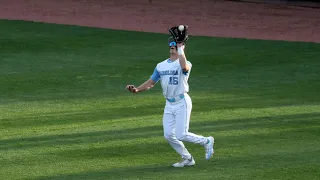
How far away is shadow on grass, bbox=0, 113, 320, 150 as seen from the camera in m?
13.9

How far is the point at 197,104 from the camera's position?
17734 millimetres

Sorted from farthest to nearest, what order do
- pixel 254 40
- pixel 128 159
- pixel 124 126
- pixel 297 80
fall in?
pixel 254 40 < pixel 297 80 < pixel 124 126 < pixel 128 159

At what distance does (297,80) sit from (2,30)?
39.1 ft

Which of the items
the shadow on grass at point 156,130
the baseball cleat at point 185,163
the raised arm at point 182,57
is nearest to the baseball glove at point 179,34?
the raised arm at point 182,57

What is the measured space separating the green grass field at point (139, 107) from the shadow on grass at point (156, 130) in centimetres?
2

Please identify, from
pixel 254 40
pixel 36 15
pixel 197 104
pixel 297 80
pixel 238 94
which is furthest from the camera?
pixel 36 15

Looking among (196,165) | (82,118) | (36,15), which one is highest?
(36,15)

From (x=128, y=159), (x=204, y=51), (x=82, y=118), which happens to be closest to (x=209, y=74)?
(x=204, y=51)

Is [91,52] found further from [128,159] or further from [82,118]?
[128,159]

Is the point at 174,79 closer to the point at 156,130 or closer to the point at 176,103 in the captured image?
the point at 176,103

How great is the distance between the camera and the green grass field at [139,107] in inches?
484

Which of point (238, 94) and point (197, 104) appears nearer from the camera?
point (197, 104)

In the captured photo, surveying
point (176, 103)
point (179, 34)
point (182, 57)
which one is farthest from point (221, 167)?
point (179, 34)

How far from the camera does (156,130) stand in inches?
588
